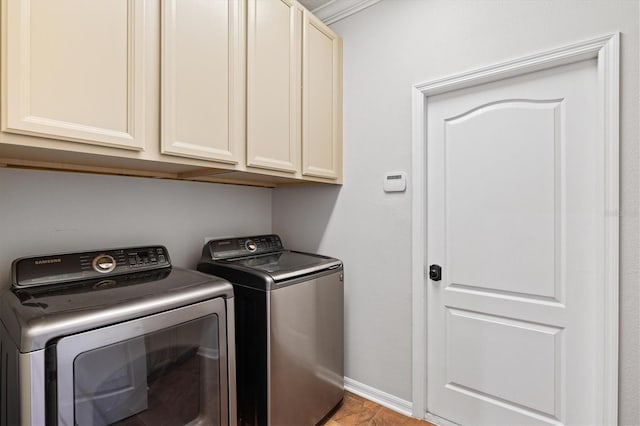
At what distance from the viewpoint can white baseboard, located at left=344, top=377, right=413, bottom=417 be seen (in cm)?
189

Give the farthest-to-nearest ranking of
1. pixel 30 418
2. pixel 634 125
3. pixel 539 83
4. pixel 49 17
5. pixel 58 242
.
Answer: pixel 539 83 → pixel 58 242 → pixel 634 125 → pixel 49 17 → pixel 30 418

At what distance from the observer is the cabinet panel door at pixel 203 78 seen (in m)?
1.26

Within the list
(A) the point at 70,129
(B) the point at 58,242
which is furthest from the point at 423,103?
(B) the point at 58,242

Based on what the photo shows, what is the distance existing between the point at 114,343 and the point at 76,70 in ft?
2.90

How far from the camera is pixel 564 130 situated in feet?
4.84

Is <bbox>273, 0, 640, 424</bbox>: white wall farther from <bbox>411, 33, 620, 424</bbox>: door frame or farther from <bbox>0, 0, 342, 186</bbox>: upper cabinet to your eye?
<bbox>0, 0, 342, 186</bbox>: upper cabinet

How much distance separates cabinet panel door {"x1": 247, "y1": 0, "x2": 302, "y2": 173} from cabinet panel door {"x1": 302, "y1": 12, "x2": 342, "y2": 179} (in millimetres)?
62

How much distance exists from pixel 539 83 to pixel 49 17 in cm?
197

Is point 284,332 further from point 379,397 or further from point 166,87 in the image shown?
point 166,87

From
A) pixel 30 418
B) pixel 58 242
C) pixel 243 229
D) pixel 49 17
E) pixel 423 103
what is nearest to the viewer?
pixel 30 418

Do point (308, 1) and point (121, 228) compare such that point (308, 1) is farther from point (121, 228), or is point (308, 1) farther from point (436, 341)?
point (436, 341)

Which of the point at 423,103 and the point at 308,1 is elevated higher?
the point at 308,1

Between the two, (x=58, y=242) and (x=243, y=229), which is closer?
(x=58, y=242)

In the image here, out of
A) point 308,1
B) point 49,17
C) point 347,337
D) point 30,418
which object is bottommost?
point 347,337
